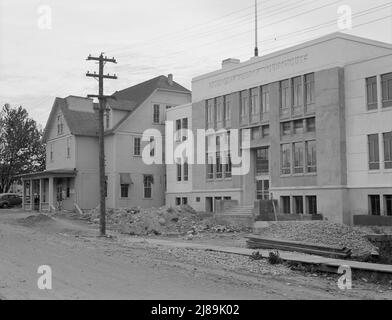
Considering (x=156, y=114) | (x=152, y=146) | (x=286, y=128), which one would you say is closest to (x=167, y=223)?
(x=286, y=128)

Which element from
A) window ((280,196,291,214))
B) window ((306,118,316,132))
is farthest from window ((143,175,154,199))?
window ((306,118,316,132))

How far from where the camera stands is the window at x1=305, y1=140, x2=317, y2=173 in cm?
3509

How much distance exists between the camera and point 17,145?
68250 millimetres

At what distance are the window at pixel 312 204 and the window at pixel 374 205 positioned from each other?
3.80m

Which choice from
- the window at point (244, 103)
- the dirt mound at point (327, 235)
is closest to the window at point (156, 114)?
the window at point (244, 103)

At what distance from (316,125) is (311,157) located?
84.7 inches

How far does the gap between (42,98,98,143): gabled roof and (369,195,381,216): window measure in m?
27.3

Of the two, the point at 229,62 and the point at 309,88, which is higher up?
the point at 229,62

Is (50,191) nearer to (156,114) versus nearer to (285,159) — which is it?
(156,114)

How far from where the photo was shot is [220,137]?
42906mm

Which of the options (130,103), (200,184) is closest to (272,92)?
(200,184)

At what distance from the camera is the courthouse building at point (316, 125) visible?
A: 3195 cm

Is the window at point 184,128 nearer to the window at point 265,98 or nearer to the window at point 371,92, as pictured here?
the window at point 265,98
